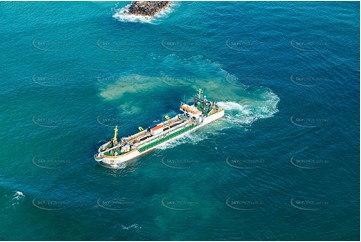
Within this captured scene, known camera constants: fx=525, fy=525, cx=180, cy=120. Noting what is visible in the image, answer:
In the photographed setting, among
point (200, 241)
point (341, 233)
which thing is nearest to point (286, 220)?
point (341, 233)

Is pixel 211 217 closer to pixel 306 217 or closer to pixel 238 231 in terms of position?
pixel 238 231

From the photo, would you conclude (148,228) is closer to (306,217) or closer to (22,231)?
(22,231)

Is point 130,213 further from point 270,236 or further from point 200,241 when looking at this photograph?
point 270,236

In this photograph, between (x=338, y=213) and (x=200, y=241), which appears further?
(x=338, y=213)

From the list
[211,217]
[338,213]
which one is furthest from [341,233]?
[211,217]

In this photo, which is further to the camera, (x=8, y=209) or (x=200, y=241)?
(x=8, y=209)

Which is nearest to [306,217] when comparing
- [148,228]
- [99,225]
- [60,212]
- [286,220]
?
[286,220]

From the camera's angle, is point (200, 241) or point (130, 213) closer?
point (200, 241)
